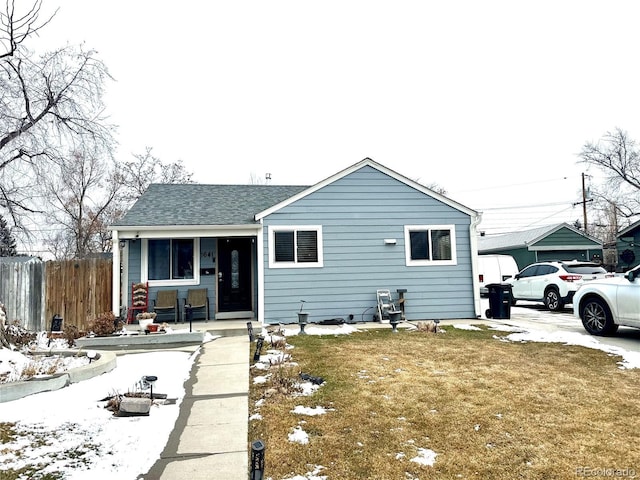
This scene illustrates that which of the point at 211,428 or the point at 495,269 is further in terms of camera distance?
the point at 495,269

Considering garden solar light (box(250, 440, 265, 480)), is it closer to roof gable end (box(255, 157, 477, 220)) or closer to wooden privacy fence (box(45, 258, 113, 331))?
roof gable end (box(255, 157, 477, 220))

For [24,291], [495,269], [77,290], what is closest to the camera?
[24,291]

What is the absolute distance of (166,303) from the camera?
9.61m

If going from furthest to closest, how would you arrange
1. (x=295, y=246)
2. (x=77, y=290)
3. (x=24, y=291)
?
(x=295, y=246) → (x=77, y=290) → (x=24, y=291)

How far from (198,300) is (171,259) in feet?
4.33

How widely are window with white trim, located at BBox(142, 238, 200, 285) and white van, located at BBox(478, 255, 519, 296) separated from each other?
11105 mm

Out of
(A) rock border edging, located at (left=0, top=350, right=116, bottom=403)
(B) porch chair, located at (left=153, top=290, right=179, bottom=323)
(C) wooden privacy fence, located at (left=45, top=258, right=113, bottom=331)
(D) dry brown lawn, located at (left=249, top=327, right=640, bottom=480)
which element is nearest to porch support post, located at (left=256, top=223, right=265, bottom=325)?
(B) porch chair, located at (left=153, top=290, right=179, bottom=323)

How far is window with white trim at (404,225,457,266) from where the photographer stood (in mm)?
10156

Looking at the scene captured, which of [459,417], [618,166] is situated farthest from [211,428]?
[618,166]

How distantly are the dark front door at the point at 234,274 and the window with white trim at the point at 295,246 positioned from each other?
1.32 metres

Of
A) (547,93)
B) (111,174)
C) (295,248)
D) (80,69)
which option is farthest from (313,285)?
(111,174)

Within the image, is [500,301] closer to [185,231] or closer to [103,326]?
[185,231]

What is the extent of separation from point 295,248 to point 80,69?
21.1 feet

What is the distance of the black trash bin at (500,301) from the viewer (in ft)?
34.5
